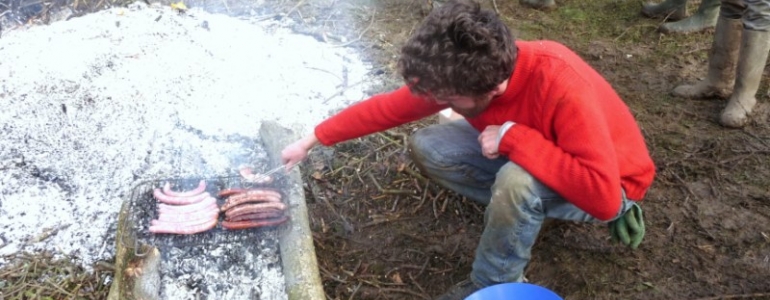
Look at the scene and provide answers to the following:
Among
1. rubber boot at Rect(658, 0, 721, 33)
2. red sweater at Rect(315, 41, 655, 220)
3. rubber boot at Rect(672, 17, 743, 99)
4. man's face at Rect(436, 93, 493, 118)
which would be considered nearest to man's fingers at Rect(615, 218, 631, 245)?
red sweater at Rect(315, 41, 655, 220)

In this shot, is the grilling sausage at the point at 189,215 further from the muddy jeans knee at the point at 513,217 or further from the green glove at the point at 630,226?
the green glove at the point at 630,226

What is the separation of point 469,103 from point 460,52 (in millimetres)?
272

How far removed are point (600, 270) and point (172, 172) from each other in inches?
91.1

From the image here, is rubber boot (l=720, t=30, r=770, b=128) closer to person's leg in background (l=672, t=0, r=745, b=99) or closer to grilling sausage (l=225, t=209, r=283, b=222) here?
person's leg in background (l=672, t=0, r=745, b=99)

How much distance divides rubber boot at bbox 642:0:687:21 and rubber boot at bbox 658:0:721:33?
0.21m

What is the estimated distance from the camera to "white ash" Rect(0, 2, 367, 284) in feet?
10.8

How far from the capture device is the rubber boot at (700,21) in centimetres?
507

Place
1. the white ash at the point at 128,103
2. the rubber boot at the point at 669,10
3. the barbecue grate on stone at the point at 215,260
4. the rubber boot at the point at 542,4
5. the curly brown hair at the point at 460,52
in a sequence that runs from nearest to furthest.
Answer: the curly brown hair at the point at 460,52
the barbecue grate on stone at the point at 215,260
the white ash at the point at 128,103
the rubber boot at the point at 669,10
the rubber boot at the point at 542,4

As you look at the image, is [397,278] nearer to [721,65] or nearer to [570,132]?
[570,132]

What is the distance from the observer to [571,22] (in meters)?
5.46

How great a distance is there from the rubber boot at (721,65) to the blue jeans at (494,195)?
2.07 m

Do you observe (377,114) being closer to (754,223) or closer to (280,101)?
(280,101)

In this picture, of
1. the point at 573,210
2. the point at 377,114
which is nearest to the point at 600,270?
the point at 573,210

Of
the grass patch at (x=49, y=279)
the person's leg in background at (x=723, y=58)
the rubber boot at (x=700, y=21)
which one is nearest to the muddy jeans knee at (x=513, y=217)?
the grass patch at (x=49, y=279)
